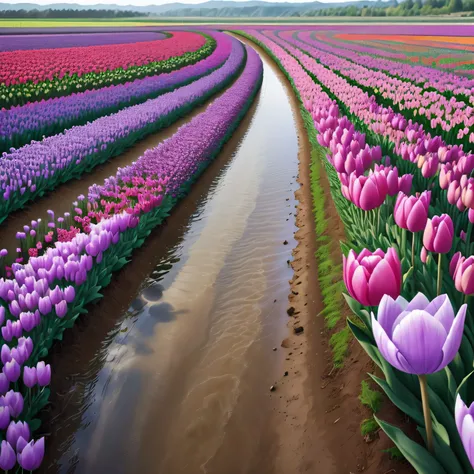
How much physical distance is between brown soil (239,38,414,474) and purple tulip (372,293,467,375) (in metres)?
1.19

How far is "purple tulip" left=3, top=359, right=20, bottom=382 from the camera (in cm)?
298

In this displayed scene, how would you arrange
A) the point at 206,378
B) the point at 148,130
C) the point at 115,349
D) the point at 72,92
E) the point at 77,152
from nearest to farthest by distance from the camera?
the point at 206,378 < the point at 115,349 < the point at 77,152 < the point at 148,130 < the point at 72,92

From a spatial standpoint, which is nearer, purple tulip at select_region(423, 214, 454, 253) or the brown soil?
purple tulip at select_region(423, 214, 454, 253)

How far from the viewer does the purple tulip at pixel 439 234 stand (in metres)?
2.45

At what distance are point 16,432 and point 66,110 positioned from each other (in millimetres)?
10071

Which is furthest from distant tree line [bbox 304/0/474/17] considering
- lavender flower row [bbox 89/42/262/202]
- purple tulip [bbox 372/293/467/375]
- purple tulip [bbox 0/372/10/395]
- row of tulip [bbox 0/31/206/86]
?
purple tulip [bbox 372/293/467/375]

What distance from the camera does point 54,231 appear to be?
578 cm

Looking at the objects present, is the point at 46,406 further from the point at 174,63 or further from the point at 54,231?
the point at 174,63

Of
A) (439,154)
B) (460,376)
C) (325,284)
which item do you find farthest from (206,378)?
(439,154)

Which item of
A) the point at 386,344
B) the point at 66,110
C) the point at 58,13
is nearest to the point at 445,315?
the point at 386,344

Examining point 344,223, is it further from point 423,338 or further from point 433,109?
point 433,109

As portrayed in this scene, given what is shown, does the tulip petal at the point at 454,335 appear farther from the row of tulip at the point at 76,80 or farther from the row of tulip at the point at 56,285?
the row of tulip at the point at 76,80

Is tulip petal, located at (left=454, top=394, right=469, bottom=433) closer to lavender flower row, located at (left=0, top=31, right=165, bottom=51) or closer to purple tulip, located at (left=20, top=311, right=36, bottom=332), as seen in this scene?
purple tulip, located at (left=20, top=311, right=36, bottom=332)

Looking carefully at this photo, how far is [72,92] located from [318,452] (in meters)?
15.1
